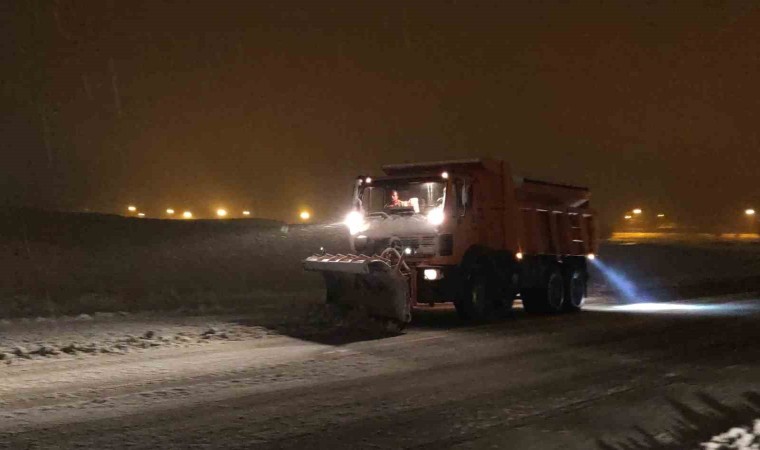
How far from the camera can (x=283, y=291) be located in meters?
27.0

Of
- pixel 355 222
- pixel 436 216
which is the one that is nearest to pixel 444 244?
pixel 436 216

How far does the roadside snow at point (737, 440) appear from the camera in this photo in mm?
7852

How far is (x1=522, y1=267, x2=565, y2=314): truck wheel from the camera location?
21.5 metres

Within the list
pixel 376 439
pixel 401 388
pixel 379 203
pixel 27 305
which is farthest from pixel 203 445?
pixel 27 305

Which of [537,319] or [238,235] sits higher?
[238,235]

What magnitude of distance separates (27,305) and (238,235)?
82.0ft

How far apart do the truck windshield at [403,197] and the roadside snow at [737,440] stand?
407 inches

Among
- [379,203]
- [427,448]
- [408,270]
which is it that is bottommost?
[427,448]

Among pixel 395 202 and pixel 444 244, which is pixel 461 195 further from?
pixel 395 202

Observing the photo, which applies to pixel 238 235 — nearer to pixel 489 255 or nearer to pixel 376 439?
pixel 489 255

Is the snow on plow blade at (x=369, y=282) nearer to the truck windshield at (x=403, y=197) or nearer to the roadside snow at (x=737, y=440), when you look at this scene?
the truck windshield at (x=403, y=197)

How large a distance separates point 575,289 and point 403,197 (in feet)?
21.4

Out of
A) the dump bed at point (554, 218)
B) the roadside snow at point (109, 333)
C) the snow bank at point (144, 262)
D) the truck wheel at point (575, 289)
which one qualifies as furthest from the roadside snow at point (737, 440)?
the snow bank at point (144, 262)

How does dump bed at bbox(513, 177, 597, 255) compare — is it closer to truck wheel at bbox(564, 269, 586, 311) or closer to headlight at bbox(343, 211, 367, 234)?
truck wheel at bbox(564, 269, 586, 311)
